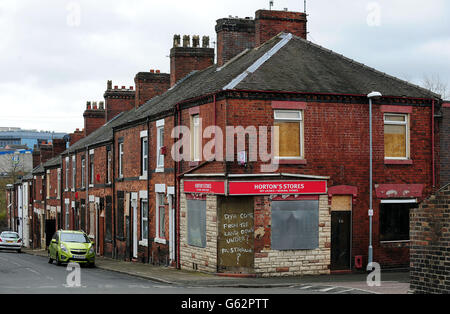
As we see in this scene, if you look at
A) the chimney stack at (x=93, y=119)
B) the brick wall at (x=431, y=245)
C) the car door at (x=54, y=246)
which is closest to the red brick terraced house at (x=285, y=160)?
the car door at (x=54, y=246)

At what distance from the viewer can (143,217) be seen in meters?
30.5

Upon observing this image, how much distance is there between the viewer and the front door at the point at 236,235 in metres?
21.6

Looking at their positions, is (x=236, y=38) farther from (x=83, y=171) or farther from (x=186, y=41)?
(x=83, y=171)

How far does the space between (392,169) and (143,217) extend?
39.8 feet

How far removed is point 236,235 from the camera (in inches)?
851

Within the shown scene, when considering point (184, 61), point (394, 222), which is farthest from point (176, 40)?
point (394, 222)

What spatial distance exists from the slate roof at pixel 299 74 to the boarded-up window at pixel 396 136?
0.92m

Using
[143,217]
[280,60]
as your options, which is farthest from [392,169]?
[143,217]

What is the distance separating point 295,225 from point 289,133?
3.18 meters

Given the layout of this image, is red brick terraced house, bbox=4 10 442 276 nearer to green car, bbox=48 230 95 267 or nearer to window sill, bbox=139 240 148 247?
window sill, bbox=139 240 148 247

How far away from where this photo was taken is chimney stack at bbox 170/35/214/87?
113 feet

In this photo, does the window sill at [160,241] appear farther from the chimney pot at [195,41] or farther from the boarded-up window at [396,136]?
the chimney pot at [195,41]

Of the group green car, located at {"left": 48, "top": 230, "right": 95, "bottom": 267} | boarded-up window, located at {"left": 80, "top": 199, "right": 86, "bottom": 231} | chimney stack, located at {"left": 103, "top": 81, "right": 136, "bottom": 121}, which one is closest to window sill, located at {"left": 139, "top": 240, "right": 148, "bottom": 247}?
green car, located at {"left": 48, "top": 230, "right": 95, "bottom": 267}
